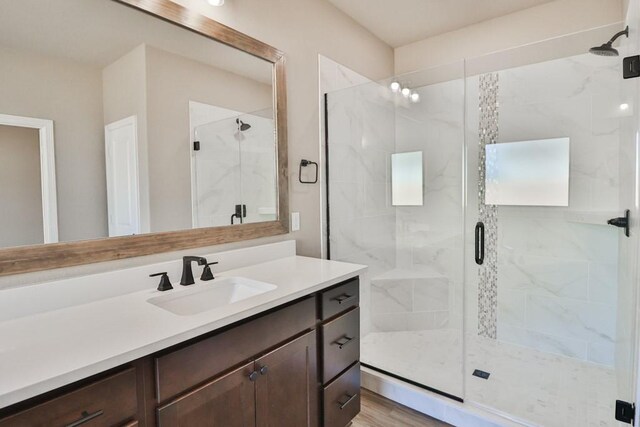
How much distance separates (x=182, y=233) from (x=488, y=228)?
2.35 metres

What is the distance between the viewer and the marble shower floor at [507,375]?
1869 mm

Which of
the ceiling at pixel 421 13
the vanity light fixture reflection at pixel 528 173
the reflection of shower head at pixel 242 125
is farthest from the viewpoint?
the vanity light fixture reflection at pixel 528 173

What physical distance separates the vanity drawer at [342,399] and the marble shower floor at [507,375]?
59 cm

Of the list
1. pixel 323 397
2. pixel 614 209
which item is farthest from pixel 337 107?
pixel 614 209

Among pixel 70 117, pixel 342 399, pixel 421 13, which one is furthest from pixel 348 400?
pixel 421 13

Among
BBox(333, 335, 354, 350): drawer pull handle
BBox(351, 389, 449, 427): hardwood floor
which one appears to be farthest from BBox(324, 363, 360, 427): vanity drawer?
BBox(351, 389, 449, 427): hardwood floor

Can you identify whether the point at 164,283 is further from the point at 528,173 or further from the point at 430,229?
the point at 528,173

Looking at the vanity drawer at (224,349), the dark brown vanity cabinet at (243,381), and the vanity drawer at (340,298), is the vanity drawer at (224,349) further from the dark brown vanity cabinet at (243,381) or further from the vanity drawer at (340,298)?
the vanity drawer at (340,298)

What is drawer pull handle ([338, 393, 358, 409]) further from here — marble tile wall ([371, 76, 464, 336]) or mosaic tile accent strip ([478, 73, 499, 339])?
mosaic tile accent strip ([478, 73, 499, 339])

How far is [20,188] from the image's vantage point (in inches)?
44.9

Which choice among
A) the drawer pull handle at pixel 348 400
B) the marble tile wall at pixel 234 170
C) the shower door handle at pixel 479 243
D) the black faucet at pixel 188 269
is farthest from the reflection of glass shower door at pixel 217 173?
the shower door handle at pixel 479 243

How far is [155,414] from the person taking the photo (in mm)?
932

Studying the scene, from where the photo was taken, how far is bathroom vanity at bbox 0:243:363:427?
0.78m

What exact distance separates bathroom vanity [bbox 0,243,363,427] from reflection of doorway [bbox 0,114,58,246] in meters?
0.29
